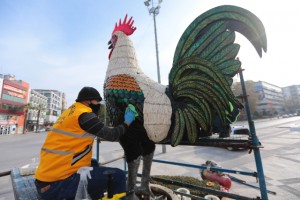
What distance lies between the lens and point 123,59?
2.31m

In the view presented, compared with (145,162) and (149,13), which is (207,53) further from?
(149,13)

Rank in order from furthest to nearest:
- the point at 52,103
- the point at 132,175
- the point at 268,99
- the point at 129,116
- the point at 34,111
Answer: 1. the point at 268,99
2. the point at 52,103
3. the point at 34,111
4. the point at 132,175
5. the point at 129,116

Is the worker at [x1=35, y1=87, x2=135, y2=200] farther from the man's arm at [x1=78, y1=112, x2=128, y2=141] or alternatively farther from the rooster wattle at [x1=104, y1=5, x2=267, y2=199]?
the rooster wattle at [x1=104, y1=5, x2=267, y2=199]

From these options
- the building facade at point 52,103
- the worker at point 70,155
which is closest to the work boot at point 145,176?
the worker at point 70,155

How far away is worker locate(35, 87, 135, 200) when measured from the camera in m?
1.68

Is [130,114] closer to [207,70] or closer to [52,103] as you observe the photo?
[207,70]

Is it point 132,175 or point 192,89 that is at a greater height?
point 192,89

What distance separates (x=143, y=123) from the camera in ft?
6.46

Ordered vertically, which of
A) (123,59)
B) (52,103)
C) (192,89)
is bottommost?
(192,89)

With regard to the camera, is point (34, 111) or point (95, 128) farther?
point (34, 111)

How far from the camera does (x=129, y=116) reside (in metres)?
1.90

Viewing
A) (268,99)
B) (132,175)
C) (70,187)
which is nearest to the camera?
(70,187)

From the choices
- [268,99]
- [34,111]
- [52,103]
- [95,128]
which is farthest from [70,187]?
[268,99]

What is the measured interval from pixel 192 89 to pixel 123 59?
0.95 meters
